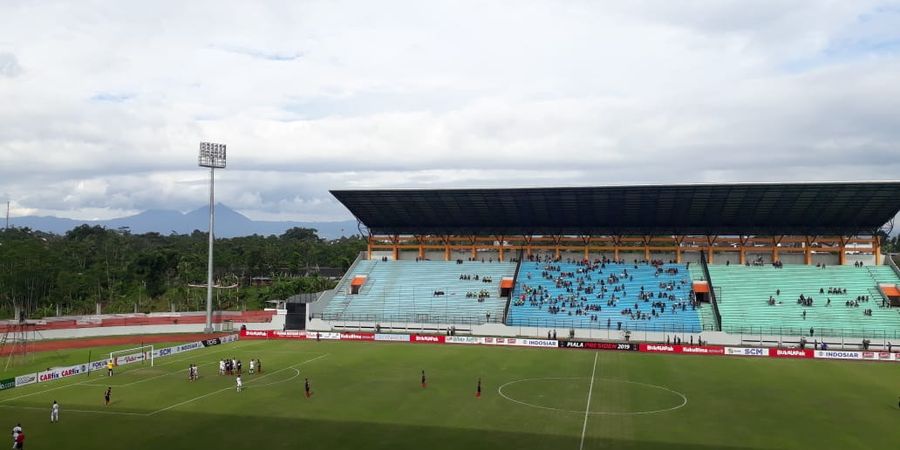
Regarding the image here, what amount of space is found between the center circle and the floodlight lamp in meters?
52.7

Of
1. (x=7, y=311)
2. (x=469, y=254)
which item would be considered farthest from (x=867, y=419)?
(x=7, y=311)

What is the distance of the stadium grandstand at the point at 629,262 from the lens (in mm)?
83812

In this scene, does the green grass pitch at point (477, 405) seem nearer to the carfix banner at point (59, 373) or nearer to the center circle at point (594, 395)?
the center circle at point (594, 395)

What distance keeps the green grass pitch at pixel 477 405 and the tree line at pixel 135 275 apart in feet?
151

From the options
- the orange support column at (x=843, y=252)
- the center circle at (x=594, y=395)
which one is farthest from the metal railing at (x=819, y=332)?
the center circle at (x=594, y=395)

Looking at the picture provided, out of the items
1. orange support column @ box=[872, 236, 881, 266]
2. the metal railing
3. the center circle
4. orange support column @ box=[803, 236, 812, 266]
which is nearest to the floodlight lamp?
the center circle

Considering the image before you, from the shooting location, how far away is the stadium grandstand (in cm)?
8381

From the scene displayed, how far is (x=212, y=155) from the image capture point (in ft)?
Answer: 287

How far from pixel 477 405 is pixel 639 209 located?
5643 cm

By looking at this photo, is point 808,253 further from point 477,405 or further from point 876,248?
point 477,405

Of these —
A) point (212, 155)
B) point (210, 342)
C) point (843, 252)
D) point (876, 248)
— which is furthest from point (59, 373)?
point (876, 248)

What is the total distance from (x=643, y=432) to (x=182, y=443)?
2452 cm

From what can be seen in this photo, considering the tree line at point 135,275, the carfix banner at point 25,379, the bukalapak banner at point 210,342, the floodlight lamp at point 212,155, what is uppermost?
the floodlight lamp at point 212,155

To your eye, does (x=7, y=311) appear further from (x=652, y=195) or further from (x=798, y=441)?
(x=798, y=441)
